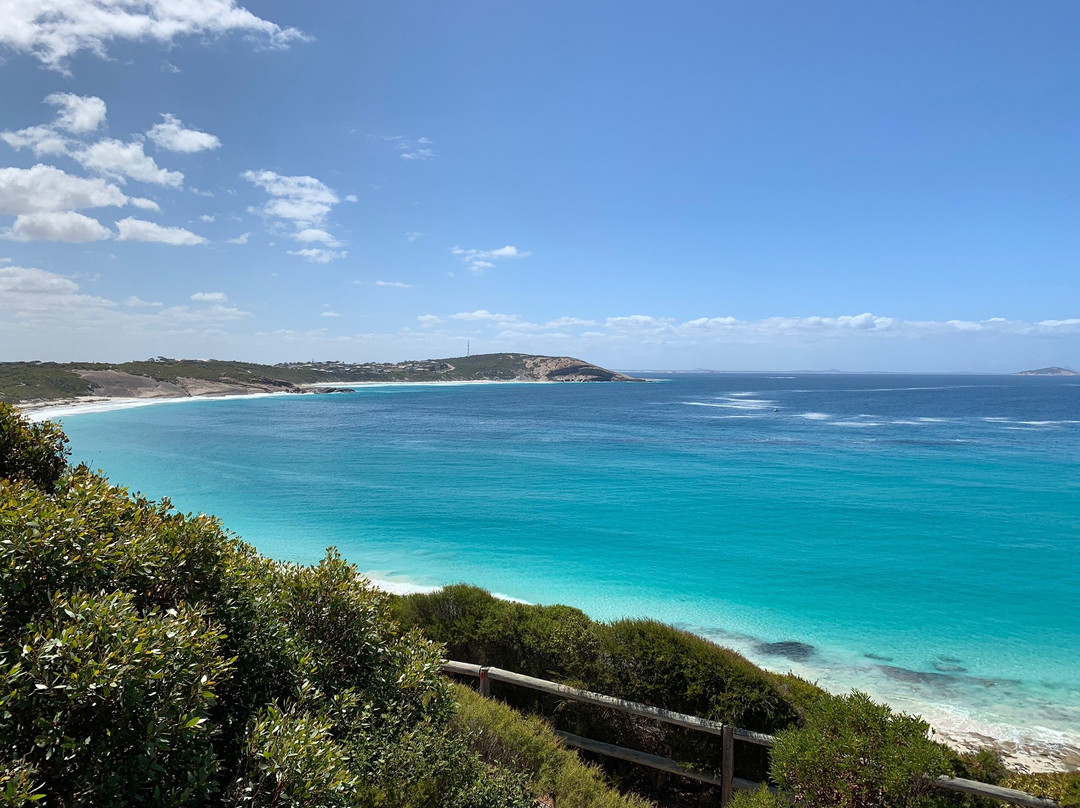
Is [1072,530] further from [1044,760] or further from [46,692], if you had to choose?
[46,692]

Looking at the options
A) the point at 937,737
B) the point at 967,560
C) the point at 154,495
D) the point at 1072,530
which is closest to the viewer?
the point at 937,737

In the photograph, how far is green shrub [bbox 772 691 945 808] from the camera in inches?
172

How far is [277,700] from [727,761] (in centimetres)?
577

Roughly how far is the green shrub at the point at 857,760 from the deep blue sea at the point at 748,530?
934 centimetres

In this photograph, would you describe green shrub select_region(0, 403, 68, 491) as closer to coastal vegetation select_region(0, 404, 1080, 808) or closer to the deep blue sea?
coastal vegetation select_region(0, 404, 1080, 808)

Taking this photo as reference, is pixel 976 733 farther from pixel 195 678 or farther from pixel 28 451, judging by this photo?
pixel 28 451

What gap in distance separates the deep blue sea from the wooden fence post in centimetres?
695

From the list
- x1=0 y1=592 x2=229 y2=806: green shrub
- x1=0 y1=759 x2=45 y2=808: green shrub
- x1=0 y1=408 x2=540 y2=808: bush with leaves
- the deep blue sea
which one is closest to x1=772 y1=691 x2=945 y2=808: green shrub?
x1=0 y1=408 x2=540 y2=808: bush with leaves

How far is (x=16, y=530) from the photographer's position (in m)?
3.48

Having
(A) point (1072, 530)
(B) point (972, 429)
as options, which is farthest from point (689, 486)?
(B) point (972, 429)

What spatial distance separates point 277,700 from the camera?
168 inches

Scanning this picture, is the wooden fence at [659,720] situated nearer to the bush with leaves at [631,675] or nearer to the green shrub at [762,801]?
the bush with leaves at [631,675]

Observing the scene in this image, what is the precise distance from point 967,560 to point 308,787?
85.8 feet

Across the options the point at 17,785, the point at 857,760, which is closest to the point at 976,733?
the point at 857,760
